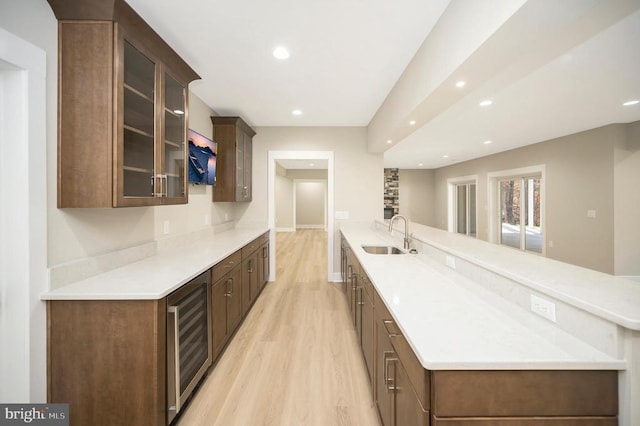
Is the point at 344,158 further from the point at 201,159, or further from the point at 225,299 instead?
the point at 225,299

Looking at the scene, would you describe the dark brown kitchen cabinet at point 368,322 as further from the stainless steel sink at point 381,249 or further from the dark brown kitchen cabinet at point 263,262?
the dark brown kitchen cabinet at point 263,262

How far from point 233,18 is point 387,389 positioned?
243 centimetres

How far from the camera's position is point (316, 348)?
2627mm

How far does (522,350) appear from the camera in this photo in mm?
979

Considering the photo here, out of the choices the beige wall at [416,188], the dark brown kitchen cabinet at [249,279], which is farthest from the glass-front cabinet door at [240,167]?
the beige wall at [416,188]

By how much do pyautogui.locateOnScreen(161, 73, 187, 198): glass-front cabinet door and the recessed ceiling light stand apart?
0.83m

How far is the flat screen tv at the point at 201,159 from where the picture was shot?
3119 millimetres

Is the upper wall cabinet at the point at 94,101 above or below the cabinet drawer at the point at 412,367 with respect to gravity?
above

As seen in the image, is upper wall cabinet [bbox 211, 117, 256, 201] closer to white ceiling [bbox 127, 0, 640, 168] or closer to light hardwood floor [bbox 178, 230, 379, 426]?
white ceiling [bbox 127, 0, 640, 168]

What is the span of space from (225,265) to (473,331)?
77.5 inches

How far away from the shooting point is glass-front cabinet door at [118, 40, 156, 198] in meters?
1.74

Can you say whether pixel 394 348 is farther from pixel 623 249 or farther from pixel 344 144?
pixel 623 249

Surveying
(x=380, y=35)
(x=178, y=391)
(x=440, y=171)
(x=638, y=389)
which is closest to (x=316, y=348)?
(x=178, y=391)

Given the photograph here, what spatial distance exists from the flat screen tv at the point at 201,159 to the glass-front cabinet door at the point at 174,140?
713 mm
